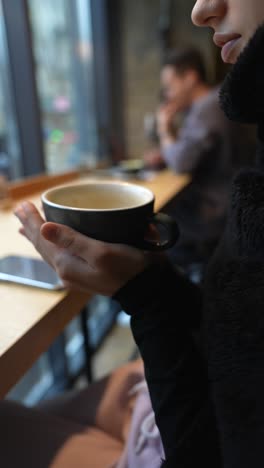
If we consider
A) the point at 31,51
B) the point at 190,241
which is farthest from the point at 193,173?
the point at 31,51

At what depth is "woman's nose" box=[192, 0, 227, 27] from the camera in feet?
1.09

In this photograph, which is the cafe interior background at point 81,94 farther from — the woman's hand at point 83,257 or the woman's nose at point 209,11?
the woman's nose at point 209,11

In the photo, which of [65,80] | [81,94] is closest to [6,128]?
[65,80]

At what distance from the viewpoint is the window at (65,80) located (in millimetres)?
1267

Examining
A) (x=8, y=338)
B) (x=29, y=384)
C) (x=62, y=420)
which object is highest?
(x=8, y=338)

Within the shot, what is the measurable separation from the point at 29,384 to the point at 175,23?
1790mm

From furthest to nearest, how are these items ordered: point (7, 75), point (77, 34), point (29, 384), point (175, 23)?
point (175, 23), point (77, 34), point (29, 384), point (7, 75)

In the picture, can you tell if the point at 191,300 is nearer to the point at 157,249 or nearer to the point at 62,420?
the point at 157,249

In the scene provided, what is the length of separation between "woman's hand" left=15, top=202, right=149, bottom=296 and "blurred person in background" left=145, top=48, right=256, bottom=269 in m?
0.83

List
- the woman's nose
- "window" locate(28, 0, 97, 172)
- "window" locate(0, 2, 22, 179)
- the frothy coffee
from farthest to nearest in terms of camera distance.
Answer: "window" locate(28, 0, 97, 172)
"window" locate(0, 2, 22, 179)
the frothy coffee
the woman's nose

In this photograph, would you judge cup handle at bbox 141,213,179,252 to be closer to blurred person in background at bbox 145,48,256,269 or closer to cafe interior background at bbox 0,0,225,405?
cafe interior background at bbox 0,0,225,405

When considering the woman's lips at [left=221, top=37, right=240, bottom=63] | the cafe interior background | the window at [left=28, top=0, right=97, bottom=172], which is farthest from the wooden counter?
the window at [left=28, top=0, right=97, bottom=172]

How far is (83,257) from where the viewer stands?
0.38 m

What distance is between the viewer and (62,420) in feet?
1.89
